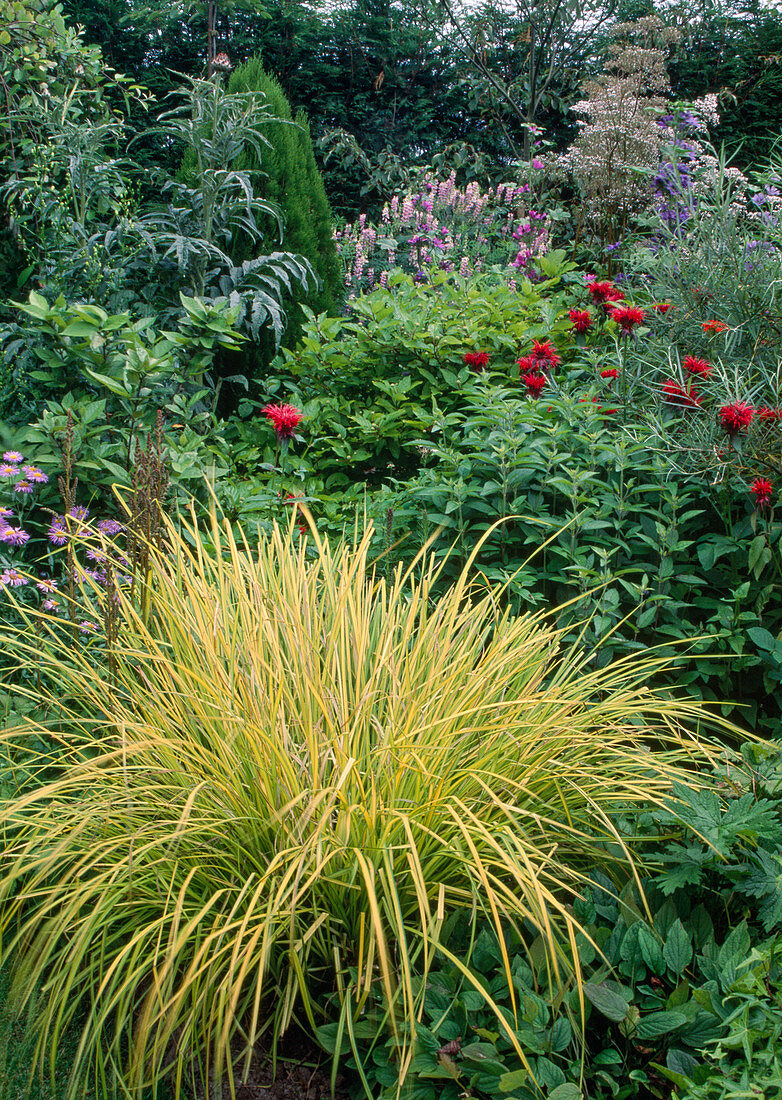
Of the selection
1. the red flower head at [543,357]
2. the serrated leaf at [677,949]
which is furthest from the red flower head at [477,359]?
the serrated leaf at [677,949]

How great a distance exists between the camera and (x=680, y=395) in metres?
2.49

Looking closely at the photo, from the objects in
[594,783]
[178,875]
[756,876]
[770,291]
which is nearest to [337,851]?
[178,875]

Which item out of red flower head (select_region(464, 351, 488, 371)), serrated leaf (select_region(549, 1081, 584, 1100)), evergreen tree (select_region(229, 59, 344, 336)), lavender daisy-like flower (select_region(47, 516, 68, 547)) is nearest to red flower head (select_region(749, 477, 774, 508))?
red flower head (select_region(464, 351, 488, 371))

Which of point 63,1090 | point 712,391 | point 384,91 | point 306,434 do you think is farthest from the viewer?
point 384,91

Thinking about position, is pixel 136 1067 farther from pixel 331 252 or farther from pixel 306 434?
pixel 331 252

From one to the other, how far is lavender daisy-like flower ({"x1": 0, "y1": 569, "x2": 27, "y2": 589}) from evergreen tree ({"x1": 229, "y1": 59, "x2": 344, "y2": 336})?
2.46 meters

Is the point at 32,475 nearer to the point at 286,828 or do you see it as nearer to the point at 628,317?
the point at 286,828

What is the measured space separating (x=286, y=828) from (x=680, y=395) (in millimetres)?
1854

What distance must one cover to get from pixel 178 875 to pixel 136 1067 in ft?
1.03

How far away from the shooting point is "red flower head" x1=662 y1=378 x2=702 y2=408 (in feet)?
8.20

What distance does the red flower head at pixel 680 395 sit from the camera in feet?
8.20

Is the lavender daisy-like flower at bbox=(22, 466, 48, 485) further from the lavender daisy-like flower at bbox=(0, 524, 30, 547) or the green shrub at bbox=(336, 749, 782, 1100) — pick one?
the green shrub at bbox=(336, 749, 782, 1100)

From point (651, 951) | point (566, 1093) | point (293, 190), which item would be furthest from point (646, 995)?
point (293, 190)

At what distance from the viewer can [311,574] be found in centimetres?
182
